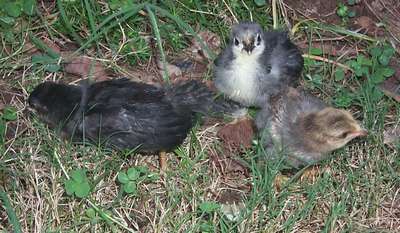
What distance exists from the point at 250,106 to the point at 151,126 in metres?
0.73

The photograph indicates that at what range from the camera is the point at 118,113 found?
4.49 metres

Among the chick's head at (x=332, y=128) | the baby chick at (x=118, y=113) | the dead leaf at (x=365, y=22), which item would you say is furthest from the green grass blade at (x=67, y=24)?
the dead leaf at (x=365, y=22)

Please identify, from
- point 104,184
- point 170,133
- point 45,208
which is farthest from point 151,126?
point 45,208

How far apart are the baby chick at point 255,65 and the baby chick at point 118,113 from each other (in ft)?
0.99

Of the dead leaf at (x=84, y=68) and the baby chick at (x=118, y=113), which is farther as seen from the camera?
the dead leaf at (x=84, y=68)

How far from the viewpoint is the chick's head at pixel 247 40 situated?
465 cm

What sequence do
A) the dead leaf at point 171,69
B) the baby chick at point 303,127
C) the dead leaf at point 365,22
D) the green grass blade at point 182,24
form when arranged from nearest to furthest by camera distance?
the baby chick at point 303,127
the green grass blade at point 182,24
the dead leaf at point 171,69
the dead leaf at point 365,22

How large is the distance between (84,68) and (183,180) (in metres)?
1.00

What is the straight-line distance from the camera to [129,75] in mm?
5020

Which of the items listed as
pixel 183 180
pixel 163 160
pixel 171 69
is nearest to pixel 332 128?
pixel 183 180

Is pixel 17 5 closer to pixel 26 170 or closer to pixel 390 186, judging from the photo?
pixel 26 170

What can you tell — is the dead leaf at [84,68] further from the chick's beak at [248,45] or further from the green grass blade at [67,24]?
the chick's beak at [248,45]

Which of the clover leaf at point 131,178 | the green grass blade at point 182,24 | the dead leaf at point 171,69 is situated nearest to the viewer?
the clover leaf at point 131,178

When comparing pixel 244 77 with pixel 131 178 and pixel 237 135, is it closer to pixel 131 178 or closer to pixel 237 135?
pixel 237 135
